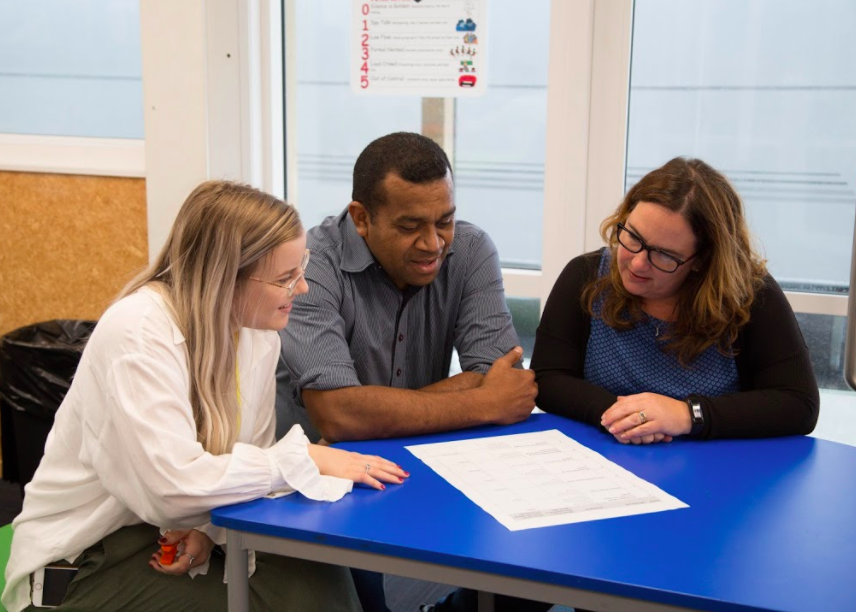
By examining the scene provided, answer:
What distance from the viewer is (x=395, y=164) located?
83.5 inches

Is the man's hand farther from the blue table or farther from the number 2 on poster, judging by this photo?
the number 2 on poster

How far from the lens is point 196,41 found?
307cm

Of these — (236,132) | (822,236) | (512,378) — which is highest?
(236,132)

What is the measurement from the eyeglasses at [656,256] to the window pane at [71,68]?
2.07 metres

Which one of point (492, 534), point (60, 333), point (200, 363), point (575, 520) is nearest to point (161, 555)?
point (200, 363)

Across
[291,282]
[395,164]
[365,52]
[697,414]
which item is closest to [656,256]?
[697,414]

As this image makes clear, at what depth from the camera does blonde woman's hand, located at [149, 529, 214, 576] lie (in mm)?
1673

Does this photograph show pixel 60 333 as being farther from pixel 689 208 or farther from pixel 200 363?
pixel 689 208

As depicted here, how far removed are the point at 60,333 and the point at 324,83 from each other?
130cm

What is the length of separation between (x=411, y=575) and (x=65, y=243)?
2.46 m

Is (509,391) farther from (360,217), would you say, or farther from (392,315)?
(360,217)

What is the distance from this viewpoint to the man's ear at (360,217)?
2.21 metres

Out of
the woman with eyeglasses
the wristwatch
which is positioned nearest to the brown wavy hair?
the woman with eyeglasses

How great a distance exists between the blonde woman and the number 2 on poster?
1503 mm
